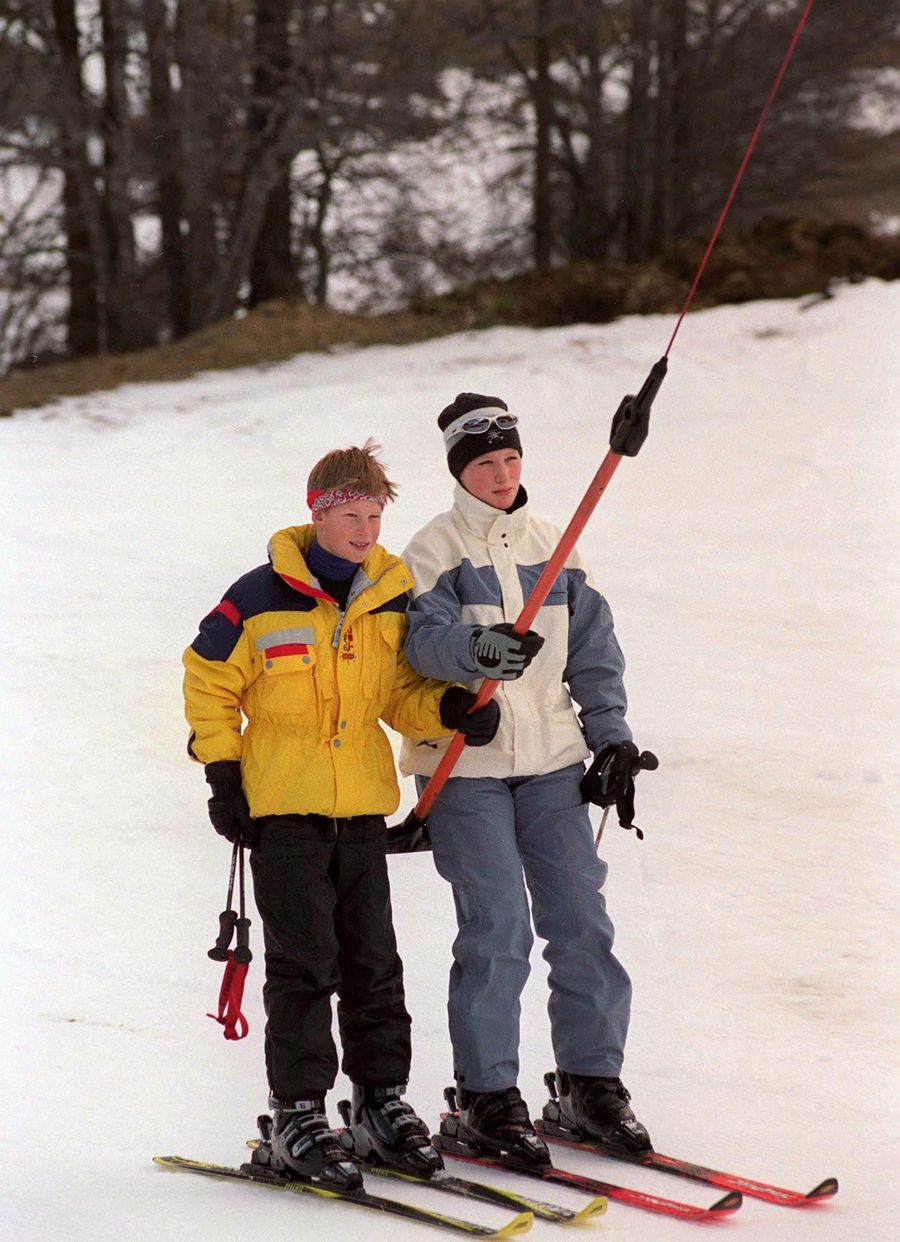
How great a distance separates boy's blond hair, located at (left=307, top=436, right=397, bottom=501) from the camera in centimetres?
316

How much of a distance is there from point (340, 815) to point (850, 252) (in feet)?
33.8

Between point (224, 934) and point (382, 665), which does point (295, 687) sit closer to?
point (382, 665)

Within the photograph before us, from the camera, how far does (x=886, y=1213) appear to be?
9.74 ft

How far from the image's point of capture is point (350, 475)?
125 inches

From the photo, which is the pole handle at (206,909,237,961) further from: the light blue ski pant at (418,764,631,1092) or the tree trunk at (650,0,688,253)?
→ the tree trunk at (650,0,688,253)

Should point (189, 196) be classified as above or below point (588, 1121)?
above

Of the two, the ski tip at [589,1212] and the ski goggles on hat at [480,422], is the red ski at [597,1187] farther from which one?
the ski goggles on hat at [480,422]

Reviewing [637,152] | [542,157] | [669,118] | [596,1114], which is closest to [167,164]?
[542,157]

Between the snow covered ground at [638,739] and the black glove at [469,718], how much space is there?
0.88 meters

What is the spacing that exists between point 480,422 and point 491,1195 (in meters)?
1.57

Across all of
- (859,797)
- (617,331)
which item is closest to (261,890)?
(859,797)

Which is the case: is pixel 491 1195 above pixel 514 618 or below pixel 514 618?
below

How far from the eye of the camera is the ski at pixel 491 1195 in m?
2.73

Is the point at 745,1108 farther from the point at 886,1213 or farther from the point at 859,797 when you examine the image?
the point at 859,797
